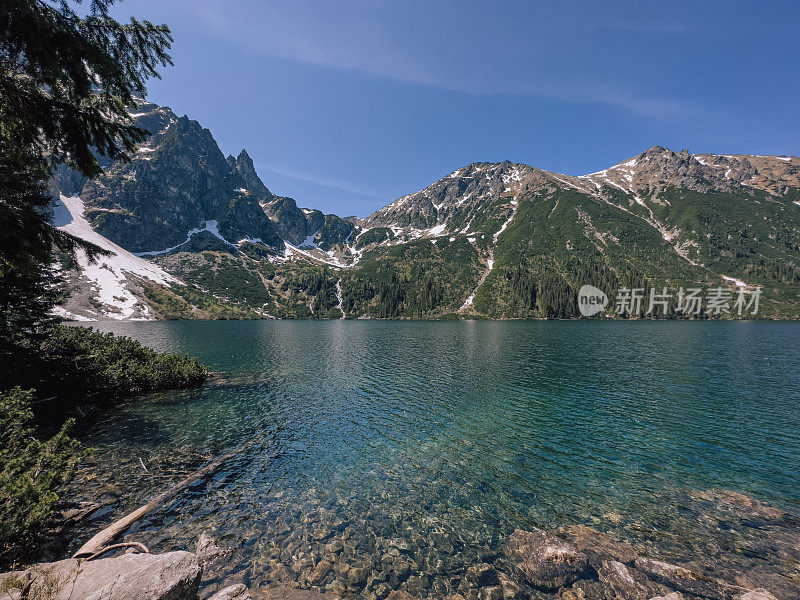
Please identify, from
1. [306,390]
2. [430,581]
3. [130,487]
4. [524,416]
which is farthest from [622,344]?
[130,487]

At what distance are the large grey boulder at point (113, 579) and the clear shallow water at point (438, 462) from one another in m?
3.40

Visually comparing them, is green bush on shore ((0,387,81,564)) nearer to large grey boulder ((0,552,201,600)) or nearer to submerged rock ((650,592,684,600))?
large grey boulder ((0,552,201,600))

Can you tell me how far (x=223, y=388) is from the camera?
3959 centimetres

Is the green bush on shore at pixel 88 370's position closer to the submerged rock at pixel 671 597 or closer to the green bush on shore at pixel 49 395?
the green bush on shore at pixel 49 395

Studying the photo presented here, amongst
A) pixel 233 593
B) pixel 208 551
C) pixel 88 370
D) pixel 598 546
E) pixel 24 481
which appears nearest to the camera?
pixel 233 593

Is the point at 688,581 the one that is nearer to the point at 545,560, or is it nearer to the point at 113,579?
the point at 545,560

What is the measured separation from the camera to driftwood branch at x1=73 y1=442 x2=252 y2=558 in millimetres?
12198

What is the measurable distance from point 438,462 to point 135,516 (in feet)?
56.7

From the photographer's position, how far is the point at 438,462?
875 inches

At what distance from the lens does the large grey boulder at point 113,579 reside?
7828 mm

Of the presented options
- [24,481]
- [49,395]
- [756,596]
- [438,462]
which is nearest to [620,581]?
[756,596]

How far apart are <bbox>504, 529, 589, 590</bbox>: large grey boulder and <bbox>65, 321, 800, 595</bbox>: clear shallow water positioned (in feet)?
A: 3.24

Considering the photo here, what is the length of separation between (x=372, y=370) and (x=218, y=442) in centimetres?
3156

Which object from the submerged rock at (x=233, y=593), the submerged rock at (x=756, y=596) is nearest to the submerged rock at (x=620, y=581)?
the submerged rock at (x=756, y=596)
